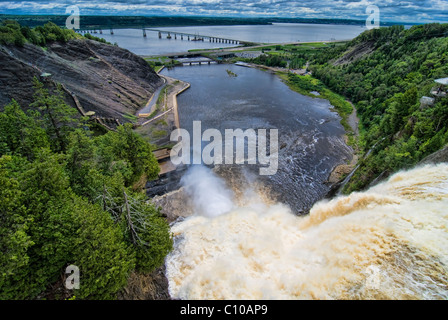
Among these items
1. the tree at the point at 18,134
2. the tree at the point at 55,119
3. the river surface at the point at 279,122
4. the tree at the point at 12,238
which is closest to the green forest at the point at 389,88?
the river surface at the point at 279,122

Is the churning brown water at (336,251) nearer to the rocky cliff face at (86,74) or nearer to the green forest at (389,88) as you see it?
the green forest at (389,88)

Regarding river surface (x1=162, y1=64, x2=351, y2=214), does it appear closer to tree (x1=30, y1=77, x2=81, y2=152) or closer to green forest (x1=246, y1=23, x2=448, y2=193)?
green forest (x1=246, y1=23, x2=448, y2=193)

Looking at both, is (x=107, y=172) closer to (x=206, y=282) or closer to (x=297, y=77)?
(x=206, y=282)

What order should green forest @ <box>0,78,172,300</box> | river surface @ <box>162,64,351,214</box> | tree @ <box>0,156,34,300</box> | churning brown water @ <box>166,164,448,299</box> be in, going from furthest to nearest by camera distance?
1. river surface @ <box>162,64,351,214</box>
2. churning brown water @ <box>166,164,448,299</box>
3. green forest @ <box>0,78,172,300</box>
4. tree @ <box>0,156,34,300</box>

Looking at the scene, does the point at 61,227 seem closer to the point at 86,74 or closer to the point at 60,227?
the point at 60,227

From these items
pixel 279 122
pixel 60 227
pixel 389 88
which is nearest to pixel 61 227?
pixel 60 227

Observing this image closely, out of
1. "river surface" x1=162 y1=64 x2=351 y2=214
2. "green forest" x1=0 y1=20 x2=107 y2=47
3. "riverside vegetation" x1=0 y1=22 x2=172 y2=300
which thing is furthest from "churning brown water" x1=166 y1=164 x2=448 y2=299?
"green forest" x1=0 y1=20 x2=107 y2=47
